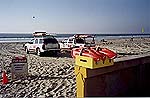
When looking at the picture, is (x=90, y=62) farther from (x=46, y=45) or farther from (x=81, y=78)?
(x=46, y=45)

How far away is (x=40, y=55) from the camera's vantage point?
17047 millimetres

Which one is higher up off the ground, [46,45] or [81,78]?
[81,78]

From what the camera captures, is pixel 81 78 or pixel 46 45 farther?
pixel 46 45

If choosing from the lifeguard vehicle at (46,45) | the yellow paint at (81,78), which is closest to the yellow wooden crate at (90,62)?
the yellow paint at (81,78)

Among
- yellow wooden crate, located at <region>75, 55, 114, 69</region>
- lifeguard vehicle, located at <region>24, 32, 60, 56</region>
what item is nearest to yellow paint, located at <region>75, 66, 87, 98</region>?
yellow wooden crate, located at <region>75, 55, 114, 69</region>

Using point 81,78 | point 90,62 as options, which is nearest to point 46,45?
point 81,78

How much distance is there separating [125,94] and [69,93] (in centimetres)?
219

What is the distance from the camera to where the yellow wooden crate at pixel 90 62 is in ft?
13.3

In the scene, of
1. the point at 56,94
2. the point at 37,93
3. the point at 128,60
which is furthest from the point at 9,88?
the point at 128,60

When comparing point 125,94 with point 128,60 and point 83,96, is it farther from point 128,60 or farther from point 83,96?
point 83,96

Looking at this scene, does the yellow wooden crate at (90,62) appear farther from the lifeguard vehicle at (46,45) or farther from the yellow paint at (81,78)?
the lifeguard vehicle at (46,45)

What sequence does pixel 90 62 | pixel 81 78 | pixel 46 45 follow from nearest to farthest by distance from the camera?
1. pixel 90 62
2. pixel 81 78
3. pixel 46 45

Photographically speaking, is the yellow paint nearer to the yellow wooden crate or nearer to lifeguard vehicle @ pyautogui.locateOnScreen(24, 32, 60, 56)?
the yellow wooden crate

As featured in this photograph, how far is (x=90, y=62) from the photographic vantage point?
407 centimetres
